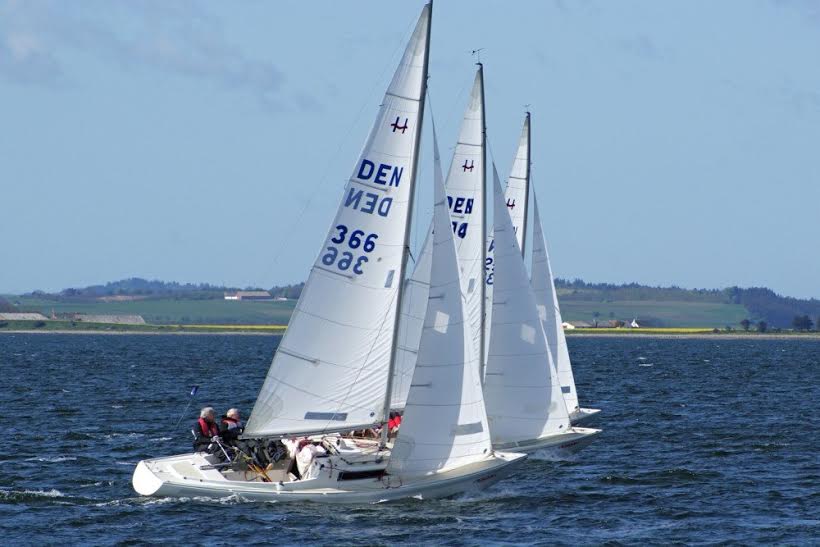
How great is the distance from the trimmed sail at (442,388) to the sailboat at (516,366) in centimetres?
594

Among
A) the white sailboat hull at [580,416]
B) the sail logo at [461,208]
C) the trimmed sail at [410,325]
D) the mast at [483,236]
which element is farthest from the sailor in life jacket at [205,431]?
the white sailboat hull at [580,416]

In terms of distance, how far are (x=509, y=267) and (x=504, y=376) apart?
280cm

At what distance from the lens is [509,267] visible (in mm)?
35656

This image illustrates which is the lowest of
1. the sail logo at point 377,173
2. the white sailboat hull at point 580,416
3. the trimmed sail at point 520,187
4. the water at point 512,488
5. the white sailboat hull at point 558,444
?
the water at point 512,488

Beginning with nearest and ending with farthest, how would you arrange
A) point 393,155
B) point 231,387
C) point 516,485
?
point 393,155 → point 516,485 → point 231,387

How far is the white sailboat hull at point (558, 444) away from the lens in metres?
35.0

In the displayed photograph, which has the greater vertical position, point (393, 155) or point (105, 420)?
point (393, 155)

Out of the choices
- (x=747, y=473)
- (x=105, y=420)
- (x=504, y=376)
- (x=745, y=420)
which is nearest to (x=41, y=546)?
(x=504, y=376)

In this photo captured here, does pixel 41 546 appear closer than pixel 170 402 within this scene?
Yes

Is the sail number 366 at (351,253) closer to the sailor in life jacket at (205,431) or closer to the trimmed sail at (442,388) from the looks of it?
the trimmed sail at (442,388)

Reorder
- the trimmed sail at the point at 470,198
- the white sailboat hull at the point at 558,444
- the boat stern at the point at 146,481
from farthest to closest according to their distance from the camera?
the trimmed sail at the point at 470,198 < the white sailboat hull at the point at 558,444 < the boat stern at the point at 146,481

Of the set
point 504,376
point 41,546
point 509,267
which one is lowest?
point 41,546

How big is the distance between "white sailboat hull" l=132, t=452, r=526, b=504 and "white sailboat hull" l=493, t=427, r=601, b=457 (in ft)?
19.5

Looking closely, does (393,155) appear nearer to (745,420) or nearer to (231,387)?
(745,420)
